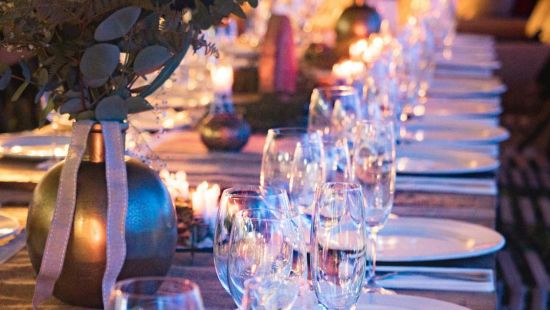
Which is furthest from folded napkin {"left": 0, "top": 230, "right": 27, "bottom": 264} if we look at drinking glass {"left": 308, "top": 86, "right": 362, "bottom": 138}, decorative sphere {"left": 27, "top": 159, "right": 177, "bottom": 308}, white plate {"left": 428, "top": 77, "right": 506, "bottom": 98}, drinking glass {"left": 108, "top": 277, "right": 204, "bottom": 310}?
white plate {"left": 428, "top": 77, "right": 506, "bottom": 98}

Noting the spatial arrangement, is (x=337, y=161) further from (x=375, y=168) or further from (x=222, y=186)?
(x=222, y=186)

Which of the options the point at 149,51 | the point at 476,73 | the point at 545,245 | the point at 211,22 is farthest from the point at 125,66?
the point at 476,73

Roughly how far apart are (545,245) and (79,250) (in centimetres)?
269

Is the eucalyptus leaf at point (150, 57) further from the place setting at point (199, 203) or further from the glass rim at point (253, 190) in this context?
the glass rim at point (253, 190)

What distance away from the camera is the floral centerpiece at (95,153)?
4.65ft

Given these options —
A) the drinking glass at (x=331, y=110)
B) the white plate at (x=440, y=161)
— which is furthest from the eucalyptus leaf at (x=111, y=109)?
the white plate at (x=440, y=161)

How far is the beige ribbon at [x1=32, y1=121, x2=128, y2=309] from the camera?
55.9 inches

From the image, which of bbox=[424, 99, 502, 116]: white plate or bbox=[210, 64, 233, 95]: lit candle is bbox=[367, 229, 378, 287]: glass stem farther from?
bbox=[424, 99, 502, 116]: white plate

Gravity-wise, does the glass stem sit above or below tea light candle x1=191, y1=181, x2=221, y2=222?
below

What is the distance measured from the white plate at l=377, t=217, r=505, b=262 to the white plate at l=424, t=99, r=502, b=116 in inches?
65.1

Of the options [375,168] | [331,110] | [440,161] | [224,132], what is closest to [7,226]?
[375,168]

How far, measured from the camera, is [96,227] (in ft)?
4.76

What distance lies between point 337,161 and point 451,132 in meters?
1.45

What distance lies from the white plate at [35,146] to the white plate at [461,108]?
4.49ft
